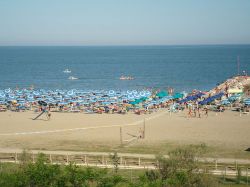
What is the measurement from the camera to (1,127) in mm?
30891

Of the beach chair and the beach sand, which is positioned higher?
the beach sand

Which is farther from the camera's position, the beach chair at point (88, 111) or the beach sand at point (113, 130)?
the beach chair at point (88, 111)

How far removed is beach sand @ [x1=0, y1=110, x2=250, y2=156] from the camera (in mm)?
24922

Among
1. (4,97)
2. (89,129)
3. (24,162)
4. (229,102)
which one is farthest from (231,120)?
(4,97)

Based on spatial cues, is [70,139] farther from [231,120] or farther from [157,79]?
[157,79]

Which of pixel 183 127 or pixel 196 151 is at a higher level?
pixel 196 151

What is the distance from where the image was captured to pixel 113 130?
2872 centimetres

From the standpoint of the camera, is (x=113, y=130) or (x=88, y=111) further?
(x=88, y=111)

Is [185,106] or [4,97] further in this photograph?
[4,97]

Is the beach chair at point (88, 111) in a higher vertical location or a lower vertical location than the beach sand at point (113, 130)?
lower

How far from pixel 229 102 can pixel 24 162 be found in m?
25.0

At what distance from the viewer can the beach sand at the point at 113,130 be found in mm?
24922

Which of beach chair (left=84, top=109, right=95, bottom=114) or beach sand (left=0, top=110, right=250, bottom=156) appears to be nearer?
beach sand (left=0, top=110, right=250, bottom=156)

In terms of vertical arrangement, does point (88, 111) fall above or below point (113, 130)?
below
